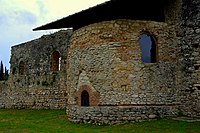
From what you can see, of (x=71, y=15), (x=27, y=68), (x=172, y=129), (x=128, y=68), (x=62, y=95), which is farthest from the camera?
(x=27, y=68)

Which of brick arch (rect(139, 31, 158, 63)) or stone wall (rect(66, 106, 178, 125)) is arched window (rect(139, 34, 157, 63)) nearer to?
brick arch (rect(139, 31, 158, 63))

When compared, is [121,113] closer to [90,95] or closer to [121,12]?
[90,95]

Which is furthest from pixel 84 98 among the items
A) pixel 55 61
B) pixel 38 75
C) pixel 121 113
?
pixel 38 75

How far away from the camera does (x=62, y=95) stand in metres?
22.9

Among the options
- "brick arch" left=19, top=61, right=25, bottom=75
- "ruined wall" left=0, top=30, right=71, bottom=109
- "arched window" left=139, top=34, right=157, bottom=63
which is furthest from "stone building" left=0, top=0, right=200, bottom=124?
"brick arch" left=19, top=61, right=25, bottom=75

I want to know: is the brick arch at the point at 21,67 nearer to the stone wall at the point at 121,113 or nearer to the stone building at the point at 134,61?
the stone building at the point at 134,61

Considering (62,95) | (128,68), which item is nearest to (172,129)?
(128,68)

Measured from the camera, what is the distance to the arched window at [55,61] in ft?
78.2

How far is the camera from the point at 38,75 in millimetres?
24625

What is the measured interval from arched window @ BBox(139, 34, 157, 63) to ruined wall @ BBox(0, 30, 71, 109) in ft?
27.5

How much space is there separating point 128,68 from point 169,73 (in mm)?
2081

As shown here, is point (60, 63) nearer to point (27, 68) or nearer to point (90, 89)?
point (27, 68)

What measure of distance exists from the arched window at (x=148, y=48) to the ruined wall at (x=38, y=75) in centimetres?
839

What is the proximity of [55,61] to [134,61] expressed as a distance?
33.5ft
